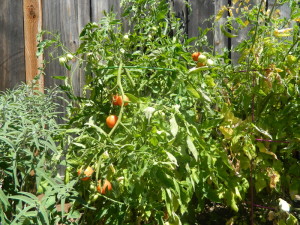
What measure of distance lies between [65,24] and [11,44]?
1.32 ft

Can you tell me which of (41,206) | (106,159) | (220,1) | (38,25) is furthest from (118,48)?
(220,1)

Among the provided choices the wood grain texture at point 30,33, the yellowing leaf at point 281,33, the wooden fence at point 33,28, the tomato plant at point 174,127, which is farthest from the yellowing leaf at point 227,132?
the wood grain texture at point 30,33

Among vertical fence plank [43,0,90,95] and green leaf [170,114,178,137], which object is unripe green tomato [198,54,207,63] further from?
vertical fence plank [43,0,90,95]

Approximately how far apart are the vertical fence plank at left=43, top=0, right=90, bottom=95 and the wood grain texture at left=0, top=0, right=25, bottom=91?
0.58ft

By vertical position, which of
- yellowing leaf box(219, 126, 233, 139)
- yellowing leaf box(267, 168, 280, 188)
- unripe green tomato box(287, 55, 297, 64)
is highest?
unripe green tomato box(287, 55, 297, 64)

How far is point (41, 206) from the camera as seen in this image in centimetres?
126

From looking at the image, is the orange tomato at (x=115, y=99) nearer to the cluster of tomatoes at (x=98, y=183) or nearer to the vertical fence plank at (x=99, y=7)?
the cluster of tomatoes at (x=98, y=183)

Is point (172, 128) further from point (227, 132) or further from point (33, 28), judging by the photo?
point (33, 28)

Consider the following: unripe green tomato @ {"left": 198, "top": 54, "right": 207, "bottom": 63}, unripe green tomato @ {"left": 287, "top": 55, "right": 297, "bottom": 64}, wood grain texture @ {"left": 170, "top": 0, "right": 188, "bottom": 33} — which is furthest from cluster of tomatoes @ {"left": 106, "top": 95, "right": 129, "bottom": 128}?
wood grain texture @ {"left": 170, "top": 0, "right": 188, "bottom": 33}

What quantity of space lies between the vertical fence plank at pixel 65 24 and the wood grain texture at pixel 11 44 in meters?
0.18

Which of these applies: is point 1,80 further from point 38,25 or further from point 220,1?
point 220,1

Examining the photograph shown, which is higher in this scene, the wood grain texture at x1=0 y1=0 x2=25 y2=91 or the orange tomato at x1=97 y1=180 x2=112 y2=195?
the wood grain texture at x1=0 y1=0 x2=25 y2=91

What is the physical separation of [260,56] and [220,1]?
1.50m

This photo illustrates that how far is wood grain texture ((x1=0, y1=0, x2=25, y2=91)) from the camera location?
307 centimetres
